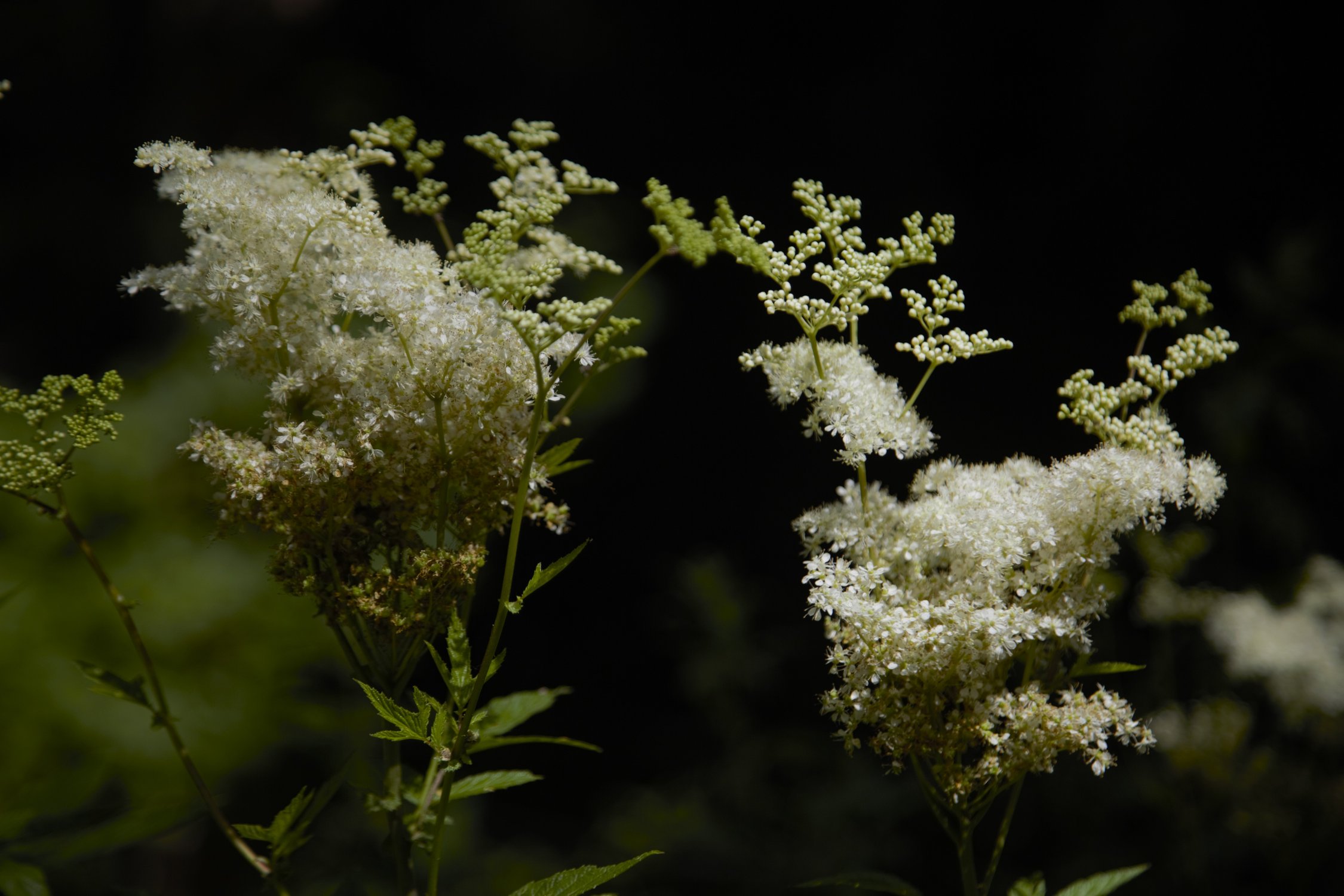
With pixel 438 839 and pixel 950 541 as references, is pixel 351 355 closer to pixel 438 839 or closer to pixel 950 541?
pixel 438 839

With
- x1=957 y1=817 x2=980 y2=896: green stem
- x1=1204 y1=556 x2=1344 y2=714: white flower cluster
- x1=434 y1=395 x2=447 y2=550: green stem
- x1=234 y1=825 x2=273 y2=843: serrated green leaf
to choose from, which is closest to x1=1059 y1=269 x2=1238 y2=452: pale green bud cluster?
x1=957 y1=817 x2=980 y2=896: green stem

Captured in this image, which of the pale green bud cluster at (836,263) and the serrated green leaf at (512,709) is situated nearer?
the pale green bud cluster at (836,263)

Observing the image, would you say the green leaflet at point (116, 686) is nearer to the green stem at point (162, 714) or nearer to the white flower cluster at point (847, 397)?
the green stem at point (162, 714)

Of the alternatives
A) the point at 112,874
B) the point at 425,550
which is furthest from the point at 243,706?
the point at 425,550

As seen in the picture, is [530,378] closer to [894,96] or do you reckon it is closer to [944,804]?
[944,804]

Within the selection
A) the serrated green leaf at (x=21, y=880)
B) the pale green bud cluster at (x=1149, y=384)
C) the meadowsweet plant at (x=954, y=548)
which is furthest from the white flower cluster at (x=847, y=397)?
the serrated green leaf at (x=21, y=880)

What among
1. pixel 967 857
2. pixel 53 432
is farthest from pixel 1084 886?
pixel 53 432
